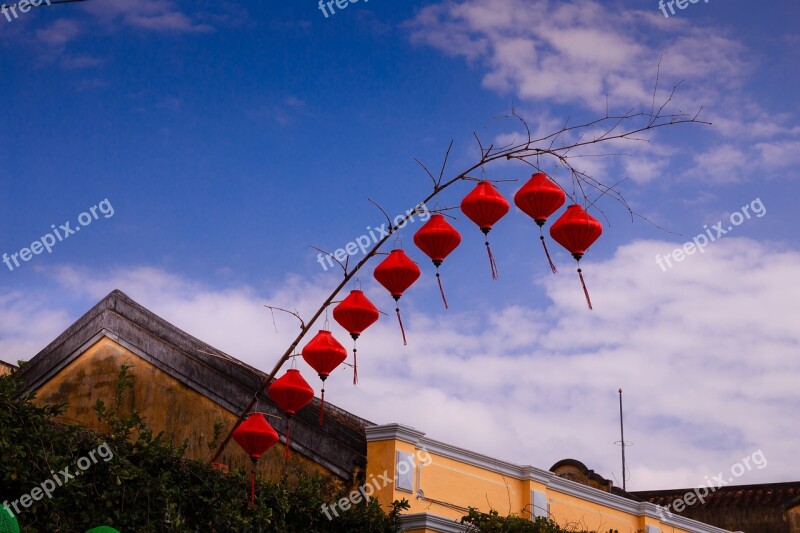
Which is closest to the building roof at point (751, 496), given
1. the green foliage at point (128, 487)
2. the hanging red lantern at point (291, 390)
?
the green foliage at point (128, 487)

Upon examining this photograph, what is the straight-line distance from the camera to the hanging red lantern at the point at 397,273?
29.9 feet

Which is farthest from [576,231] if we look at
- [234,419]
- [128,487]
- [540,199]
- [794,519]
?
[794,519]

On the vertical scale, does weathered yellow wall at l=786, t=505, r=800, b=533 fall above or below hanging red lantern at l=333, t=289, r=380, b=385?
above

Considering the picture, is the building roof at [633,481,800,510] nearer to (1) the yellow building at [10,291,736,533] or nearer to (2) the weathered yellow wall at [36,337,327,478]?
(1) the yellow building at [10,291,736,533]

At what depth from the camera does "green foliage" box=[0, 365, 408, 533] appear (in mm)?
8250

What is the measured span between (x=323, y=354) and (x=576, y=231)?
2.69 metres

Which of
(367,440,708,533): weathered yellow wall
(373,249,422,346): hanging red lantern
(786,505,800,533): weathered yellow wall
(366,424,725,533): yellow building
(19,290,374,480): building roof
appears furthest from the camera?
(786,505,800,533): weathered yellow wall

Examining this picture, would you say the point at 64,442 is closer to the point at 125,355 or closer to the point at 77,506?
the point at 77,506

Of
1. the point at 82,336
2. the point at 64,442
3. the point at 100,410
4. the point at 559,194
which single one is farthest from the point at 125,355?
the point at 559,194

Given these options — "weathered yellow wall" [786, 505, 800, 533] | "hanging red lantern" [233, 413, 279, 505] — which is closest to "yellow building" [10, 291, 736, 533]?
"hanging red lantern" [233, 413, 279, 505]

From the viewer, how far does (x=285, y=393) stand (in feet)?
31.9

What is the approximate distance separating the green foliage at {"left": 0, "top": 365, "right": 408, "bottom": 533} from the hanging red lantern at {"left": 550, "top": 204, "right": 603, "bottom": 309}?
3.89 meters

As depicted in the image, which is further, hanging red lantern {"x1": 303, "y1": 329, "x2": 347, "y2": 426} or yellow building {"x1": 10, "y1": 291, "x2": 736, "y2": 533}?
yellow building {"x1": 10, "y1": 291, "x2": 736, "y2": 533}

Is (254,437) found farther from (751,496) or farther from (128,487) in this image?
(751,496)
